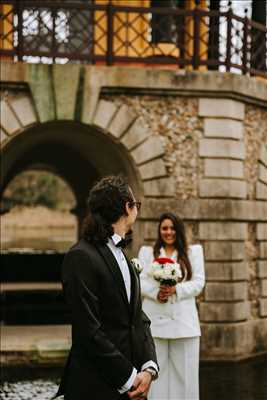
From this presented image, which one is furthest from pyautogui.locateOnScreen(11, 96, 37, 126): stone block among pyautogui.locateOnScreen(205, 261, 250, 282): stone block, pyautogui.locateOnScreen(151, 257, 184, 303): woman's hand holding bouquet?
pyautogui.locateOnScreen(151, 257, 184, 303): woman's hand holding bouquet

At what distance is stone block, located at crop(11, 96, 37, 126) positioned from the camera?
1127 centimetres

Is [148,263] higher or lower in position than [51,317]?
higher

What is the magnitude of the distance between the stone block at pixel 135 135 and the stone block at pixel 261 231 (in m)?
2.33

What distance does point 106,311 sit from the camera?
402 centimetres

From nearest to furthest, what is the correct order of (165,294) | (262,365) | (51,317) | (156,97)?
1. (165,294)
2. (262,365)
3. (156,97)
4. (51,317)

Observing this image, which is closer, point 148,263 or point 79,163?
point 148,263

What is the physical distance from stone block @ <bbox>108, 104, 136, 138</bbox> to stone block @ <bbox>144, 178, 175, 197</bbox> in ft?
2.72

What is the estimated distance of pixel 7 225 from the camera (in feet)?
129

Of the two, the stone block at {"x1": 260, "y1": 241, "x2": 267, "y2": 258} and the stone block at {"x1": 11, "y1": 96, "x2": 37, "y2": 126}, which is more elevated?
the stone block at {"x1": 11, "y1": 96, "x2": 37, "y2": 126}

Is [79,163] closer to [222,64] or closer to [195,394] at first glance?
[222,64]

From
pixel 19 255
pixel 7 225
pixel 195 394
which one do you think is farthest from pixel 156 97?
pixel 7 225

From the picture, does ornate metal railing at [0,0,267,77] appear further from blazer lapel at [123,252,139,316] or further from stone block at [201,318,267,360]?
blazer lapel at [123,252,139,316]

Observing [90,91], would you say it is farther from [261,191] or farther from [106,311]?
[106,311]

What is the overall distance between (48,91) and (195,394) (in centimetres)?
562
